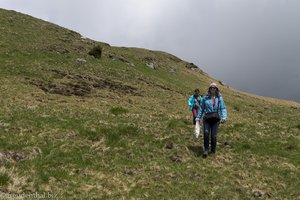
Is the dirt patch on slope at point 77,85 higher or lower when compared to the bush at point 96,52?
lower

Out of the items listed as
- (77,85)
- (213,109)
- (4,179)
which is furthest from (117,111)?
(4,179)

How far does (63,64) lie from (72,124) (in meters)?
25.4

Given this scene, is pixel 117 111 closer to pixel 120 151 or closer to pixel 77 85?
pixel 120 151

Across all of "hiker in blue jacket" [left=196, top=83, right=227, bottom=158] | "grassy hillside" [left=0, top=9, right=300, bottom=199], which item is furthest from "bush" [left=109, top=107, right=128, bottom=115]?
"hiker in blue jacket" [left=196, top=83, right=227, bottom=158]

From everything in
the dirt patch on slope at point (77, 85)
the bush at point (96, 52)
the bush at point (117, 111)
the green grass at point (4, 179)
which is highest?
the bush at point (96, 52)

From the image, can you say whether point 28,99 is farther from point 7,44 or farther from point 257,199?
point 7,44

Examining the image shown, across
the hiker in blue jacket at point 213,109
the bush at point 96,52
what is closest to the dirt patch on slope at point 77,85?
the bush at point 96,52

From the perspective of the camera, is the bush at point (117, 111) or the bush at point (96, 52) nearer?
the bush at point (117, 111)

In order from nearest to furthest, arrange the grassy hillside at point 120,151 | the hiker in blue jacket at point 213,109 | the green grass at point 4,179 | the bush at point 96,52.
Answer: the green grass at point 4,179
the grassy hillside at point 120,151
the hiker in blue jacket at point 213,109
the bush at point 96,52

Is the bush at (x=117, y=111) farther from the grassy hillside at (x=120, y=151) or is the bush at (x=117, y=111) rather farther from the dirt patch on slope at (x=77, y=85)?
the dirt patch on slope at (x=77, y=85)

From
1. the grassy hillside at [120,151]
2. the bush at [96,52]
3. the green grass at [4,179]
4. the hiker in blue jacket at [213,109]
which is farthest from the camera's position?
the bush at [96,52]

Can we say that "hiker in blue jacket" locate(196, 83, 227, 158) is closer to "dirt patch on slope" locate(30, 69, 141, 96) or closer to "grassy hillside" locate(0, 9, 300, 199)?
"grassy hillside" locate(0, 9, 300, 199)

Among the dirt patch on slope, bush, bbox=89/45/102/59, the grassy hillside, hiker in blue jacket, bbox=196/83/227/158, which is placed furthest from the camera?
bush, bbox=89/45/102/59

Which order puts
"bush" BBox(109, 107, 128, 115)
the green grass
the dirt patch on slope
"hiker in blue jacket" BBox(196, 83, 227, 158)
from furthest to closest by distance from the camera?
the dirt patch on slope, "bush" BBox(109, 107, 128, 115), "hiker in blue jacket" BBox(196, 83, 227, 158), the green grass
